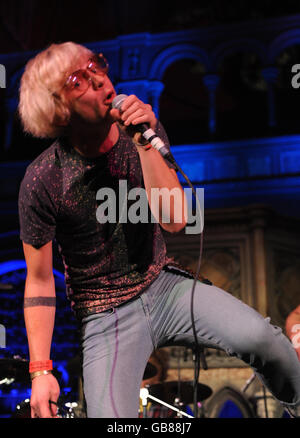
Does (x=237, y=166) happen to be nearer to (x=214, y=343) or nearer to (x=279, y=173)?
(x=279, y=173)

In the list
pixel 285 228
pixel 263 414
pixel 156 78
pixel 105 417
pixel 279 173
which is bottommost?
pixel 263 414

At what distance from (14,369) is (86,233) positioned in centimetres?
366

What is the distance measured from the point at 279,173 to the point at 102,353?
744 cm

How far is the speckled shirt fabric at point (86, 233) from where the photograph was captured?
2.35 m

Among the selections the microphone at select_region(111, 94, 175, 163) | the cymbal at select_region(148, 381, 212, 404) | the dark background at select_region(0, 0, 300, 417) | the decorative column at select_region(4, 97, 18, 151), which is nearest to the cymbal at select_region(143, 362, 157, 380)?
the cymbal at select_region(148, 381, 212, 404)

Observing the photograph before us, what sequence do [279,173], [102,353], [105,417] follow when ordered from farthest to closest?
[279,173] → [102,353] → [105,417]

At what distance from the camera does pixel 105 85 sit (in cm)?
231

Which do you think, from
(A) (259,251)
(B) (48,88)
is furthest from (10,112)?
(B) (48,88)

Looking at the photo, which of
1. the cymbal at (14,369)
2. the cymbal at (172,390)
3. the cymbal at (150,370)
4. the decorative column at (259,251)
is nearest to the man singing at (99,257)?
the cymbal at (14,369)

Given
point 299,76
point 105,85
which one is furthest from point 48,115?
point 299,76

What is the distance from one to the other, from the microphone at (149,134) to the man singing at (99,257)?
53mm

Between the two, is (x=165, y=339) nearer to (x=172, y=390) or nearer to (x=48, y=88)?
(x=48, y=88)

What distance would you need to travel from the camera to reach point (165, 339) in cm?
236

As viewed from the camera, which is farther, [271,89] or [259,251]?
[271,89]
